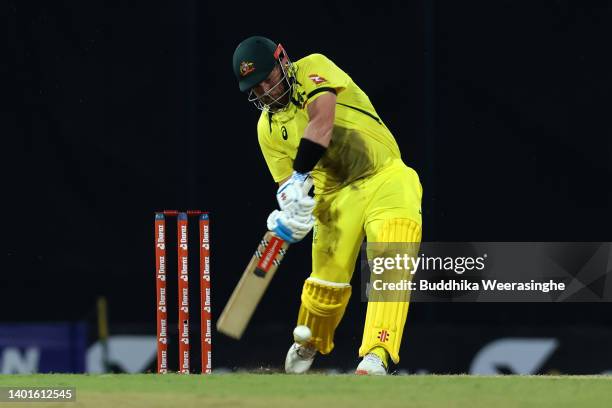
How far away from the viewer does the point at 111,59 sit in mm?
5969

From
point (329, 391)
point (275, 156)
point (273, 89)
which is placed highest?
point (273, 89)

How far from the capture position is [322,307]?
16.6 ft

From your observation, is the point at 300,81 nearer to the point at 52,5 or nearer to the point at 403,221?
the point at 403,221

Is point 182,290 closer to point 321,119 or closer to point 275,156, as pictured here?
point 275,156

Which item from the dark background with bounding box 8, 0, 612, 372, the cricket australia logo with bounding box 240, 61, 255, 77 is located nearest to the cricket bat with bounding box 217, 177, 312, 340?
the cricket australia logo with bounding box 240, 61, 255, 77

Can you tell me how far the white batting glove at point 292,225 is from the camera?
466cm

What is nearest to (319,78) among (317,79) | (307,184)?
(317,79)

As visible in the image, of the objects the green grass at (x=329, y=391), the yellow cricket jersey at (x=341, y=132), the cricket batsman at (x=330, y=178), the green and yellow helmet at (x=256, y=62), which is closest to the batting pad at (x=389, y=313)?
the cricket batsman at (x=330, y=178)

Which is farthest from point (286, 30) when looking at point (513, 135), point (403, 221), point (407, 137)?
point (403, 221)

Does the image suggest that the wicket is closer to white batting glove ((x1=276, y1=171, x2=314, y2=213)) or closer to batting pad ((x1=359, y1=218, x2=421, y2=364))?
white batting glove ((x1=276, y1=171, x2=314, y2=213))

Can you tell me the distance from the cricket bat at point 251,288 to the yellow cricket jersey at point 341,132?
0.84 feet

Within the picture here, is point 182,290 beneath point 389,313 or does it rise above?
above

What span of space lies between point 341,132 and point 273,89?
0.96 ft

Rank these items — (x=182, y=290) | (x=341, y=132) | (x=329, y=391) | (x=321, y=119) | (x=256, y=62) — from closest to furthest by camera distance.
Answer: (x=329, y=391), (x=321, y=119), (x=256, y=62), (x=341, y=132), (x=182, y=290)
